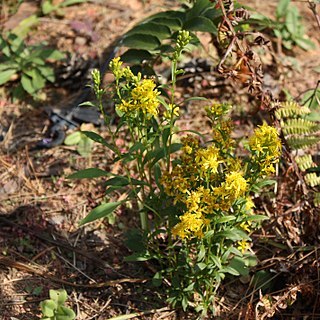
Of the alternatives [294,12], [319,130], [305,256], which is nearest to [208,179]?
[305,256]

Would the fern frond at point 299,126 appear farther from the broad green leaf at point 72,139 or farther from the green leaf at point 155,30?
the broad green leaf at point 72,139

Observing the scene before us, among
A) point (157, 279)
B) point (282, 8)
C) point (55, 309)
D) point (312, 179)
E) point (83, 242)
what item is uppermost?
point (282, 8)

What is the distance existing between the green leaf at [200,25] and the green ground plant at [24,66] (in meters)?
1.15

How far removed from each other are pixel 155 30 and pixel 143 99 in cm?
103

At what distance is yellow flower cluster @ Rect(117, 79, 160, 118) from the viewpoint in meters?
2.03

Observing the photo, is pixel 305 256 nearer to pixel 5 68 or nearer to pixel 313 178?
pixel 313 178

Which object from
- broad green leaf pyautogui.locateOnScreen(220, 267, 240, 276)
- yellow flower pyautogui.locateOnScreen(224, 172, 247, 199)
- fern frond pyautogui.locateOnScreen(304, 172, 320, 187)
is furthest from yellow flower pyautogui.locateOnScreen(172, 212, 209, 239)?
→ fern frond pyautogui.locateOnScreen(304, 172, 320, 187)

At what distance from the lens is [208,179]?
217cm

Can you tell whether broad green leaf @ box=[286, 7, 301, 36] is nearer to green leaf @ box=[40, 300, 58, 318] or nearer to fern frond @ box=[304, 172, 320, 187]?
fern frond @ box=[304, 172, 320, 187]

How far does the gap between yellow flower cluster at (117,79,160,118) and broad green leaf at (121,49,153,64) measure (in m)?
0.89

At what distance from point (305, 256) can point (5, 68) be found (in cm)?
221

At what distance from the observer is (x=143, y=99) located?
6.67 feet

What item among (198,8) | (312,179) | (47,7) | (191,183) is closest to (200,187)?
(191,183)

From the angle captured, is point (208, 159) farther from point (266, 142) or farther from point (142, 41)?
point (142, 41)
